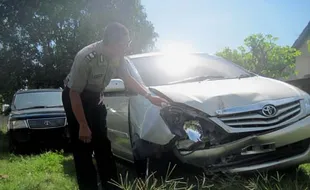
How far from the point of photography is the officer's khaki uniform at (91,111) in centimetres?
340

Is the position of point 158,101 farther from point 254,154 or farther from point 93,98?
point 254,154

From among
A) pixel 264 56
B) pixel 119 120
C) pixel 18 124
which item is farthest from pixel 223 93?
pixel 264 56

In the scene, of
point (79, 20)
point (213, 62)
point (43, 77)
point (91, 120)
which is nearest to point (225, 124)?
point (91, 120)

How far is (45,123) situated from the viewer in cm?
878

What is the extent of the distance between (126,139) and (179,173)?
1.01 m

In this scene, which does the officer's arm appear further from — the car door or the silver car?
the car door

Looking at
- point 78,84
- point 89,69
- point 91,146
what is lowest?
point 91,146

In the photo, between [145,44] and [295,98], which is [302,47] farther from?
[295,98]

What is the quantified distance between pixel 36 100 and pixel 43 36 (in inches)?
486

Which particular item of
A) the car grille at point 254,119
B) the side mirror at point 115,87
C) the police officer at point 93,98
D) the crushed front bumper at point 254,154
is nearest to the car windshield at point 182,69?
the side mirror at point 115,87

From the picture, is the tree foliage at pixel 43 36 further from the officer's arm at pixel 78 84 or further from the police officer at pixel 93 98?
the officer's arm at pixel 78 84

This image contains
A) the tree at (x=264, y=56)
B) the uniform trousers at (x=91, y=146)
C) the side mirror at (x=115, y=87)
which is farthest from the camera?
the tree at (x=264, y=56)

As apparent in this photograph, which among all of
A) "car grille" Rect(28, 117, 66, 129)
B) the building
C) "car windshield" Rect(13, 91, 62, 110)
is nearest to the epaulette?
"car grille" Rect(28, 117, 66, 129)

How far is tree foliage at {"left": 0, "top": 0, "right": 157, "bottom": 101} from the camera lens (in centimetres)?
2055
